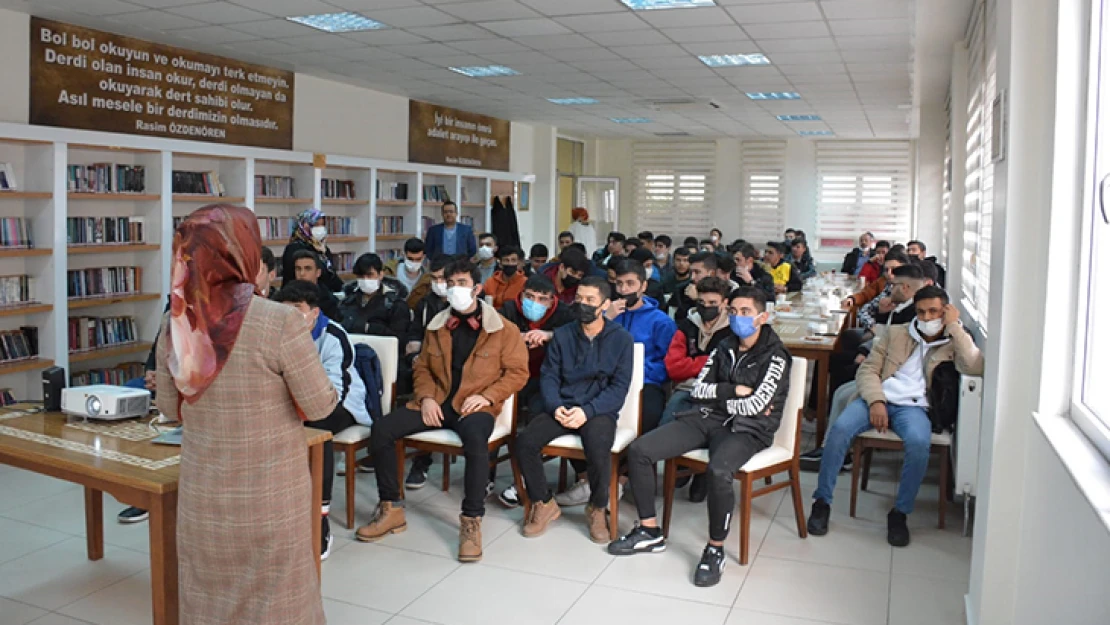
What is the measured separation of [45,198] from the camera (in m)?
6.44

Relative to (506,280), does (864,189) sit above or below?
above

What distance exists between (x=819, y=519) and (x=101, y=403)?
311 centimetres

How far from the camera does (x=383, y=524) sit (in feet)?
13.7

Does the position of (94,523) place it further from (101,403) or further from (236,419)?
(236,419)

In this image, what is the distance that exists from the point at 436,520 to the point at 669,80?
6.21 meters

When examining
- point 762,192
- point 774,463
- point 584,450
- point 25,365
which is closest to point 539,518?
point 584,450

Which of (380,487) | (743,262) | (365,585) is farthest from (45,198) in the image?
(743,262)


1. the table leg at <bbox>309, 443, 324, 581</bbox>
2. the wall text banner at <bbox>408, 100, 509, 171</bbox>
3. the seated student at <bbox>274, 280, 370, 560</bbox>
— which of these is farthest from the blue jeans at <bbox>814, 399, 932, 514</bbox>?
the wall text banner at <bbox>408, 100, 509, 171</bbox>

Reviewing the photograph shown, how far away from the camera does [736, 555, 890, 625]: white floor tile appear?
3.44 metres

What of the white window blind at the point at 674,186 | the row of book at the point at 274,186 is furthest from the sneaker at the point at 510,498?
the white window blind at the point at 674,186

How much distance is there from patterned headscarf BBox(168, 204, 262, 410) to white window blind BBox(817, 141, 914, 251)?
15110mm

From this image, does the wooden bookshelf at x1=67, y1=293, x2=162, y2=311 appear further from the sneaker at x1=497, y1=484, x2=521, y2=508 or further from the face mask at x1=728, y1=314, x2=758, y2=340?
the face mask at x1=728, y1=314, x2=758, y2=340

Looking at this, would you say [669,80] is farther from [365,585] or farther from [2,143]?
[365,585]

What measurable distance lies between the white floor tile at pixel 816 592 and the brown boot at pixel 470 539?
1.13m
